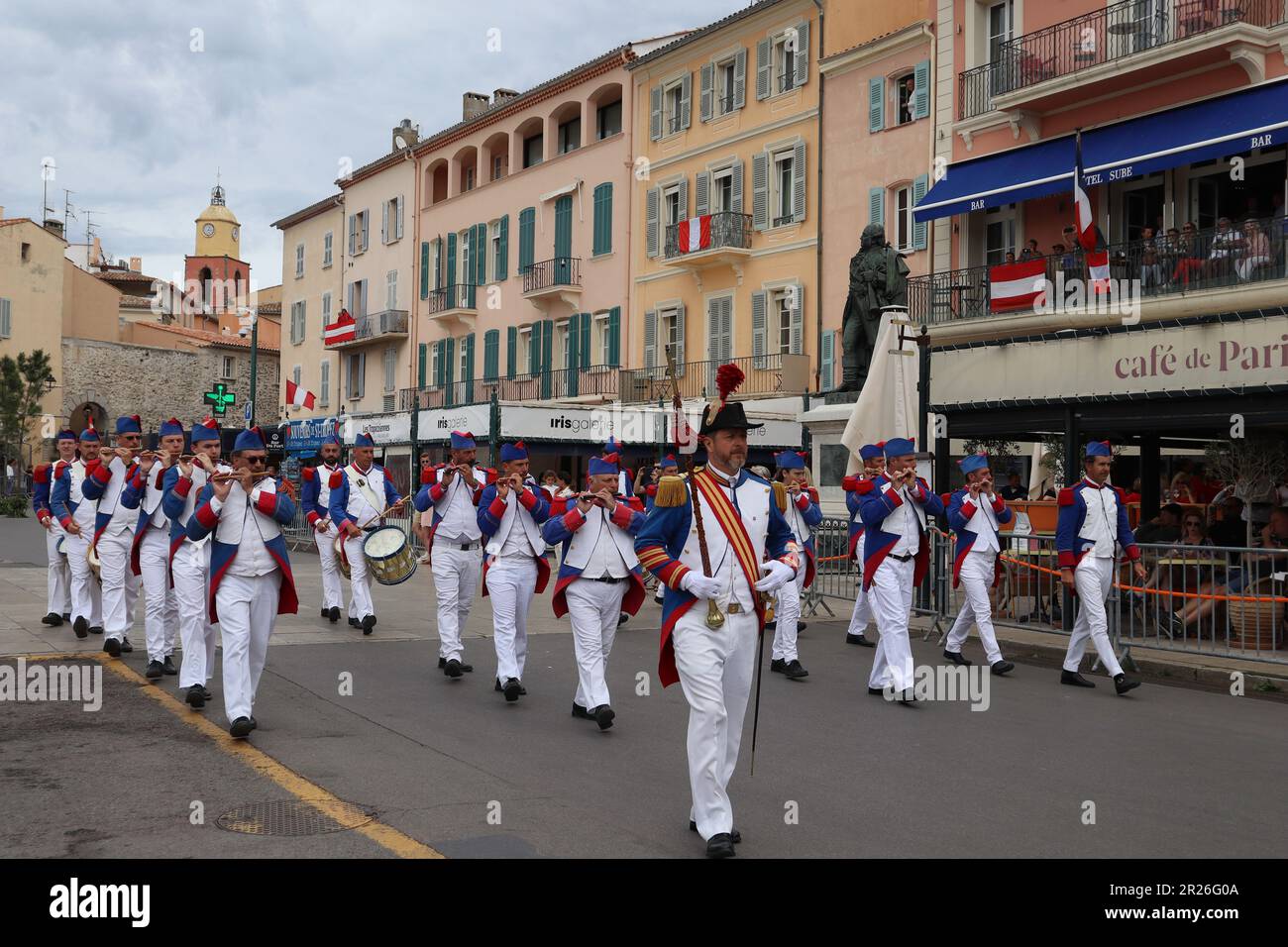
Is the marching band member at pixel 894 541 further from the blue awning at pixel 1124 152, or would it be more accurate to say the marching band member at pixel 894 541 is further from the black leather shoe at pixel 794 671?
the blue awning at pixel 1124 152

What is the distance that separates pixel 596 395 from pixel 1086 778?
30.7m

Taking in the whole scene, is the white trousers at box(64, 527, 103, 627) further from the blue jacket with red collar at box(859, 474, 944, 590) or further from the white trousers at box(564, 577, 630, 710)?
the blue jacket with red collar at box(859, 474, 944, 590)

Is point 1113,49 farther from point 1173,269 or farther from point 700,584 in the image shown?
point 700,584

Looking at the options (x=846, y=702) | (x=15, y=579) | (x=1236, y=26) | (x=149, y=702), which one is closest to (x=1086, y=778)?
(x=846, y=702)

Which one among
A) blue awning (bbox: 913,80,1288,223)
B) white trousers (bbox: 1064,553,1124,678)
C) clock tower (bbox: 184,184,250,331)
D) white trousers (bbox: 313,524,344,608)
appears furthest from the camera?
clock tower (bbox: 184,184,250,331)

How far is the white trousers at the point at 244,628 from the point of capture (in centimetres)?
808

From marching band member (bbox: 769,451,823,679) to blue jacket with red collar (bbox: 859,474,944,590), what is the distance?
53 cm

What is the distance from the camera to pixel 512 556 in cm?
1016

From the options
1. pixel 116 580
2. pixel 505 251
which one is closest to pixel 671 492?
pixel 116 580

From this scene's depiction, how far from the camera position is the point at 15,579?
18375 millimetres

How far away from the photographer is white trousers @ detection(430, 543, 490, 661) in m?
11.0

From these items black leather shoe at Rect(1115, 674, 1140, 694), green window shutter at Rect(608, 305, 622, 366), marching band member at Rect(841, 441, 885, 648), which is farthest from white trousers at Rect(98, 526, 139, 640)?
green window shutter at Rect(608, 305, 622, 366)

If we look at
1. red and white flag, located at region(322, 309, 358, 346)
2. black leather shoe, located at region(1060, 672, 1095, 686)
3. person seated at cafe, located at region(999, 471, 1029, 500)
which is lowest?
black leather shoe, located at region(1060, 672, 1095, 686)

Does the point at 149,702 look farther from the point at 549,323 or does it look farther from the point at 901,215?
the point at 549,323
